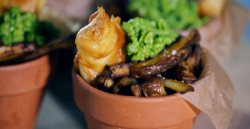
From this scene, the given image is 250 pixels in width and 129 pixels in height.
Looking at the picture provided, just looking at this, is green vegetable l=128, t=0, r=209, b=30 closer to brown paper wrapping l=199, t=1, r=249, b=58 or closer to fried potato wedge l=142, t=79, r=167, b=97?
brown paper wrapping l=199, t=1, r=249, b=58

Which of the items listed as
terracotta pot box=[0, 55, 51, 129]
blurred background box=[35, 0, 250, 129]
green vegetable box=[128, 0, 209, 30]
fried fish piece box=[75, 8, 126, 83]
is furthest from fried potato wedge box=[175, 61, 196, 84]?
green vegetable box=[128, 0, 209, 30]

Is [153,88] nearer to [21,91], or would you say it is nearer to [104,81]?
[104,81]

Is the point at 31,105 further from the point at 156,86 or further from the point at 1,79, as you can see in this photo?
the point at 156,86

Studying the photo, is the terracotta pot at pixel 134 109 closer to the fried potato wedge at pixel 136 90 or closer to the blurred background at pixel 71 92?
the fried potato wedge at pixel 136 90

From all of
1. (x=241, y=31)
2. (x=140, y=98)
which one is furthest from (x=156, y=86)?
(x=241, y=31)

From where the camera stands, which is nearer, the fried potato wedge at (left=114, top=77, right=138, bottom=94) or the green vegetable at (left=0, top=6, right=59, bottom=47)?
the fried potato wedge at (left=114, top=77, right=138, bottom=94)

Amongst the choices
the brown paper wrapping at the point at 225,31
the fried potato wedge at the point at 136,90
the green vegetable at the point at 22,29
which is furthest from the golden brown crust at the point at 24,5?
the brown paper wrapping at the point at 225,31
